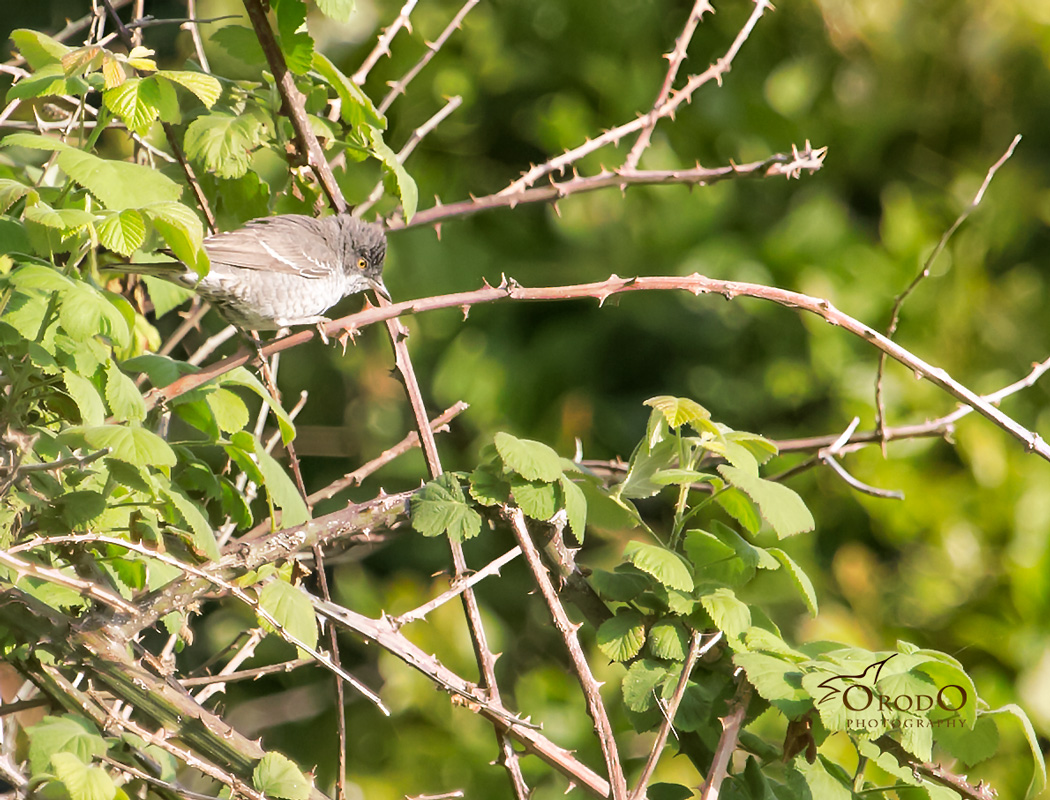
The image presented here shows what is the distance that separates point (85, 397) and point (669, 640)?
3.53 feet

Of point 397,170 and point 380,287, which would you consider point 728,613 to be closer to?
point 397,170

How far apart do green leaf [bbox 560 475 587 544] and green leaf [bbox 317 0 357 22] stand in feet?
3.40

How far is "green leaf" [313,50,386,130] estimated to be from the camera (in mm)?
2141

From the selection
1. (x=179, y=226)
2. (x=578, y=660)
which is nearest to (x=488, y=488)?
(x=578, y=660)

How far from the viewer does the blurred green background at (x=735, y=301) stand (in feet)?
11.9

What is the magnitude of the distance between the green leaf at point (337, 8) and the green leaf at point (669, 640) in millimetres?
1320

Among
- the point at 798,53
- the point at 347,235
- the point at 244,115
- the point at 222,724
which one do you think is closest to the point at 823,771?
the point at 222,724

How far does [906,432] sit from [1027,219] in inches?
77.2

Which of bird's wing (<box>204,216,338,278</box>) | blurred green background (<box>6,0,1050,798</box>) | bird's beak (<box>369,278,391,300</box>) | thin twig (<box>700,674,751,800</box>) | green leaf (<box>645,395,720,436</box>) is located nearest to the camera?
thin twig (<box>700,674,751,800</box>)

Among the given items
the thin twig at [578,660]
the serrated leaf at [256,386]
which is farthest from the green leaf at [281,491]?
the thin twig at [578,660]

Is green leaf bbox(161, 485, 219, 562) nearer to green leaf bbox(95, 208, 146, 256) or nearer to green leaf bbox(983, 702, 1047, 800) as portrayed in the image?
green leaf bbox(95, 208, 146, 256)

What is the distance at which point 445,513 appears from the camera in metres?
1.74

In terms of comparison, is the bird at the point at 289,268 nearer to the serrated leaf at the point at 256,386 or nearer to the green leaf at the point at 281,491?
the serrated leaf at the point at 256,386

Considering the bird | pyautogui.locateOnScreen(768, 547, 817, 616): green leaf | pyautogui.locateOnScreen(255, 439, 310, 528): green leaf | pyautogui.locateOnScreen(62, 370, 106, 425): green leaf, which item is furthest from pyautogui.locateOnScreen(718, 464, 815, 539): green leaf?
the bird
